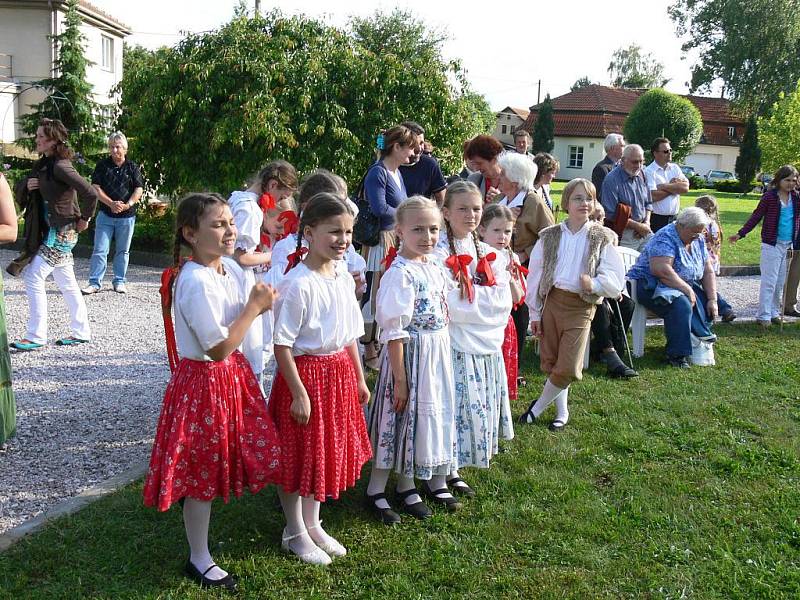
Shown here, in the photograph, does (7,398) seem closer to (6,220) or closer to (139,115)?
(6,220)

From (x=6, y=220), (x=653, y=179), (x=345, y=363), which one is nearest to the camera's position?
(x=345, y=363)

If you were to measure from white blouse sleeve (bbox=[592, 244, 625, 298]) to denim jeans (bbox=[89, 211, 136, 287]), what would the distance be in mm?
6669

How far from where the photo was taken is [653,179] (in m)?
10.4

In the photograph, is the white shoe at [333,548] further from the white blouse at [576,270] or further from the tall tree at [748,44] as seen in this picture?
the tall tree at [748,44]

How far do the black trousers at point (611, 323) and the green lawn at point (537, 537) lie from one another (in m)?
1.88

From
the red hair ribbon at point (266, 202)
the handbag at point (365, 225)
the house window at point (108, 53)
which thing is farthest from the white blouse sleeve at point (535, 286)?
the house window at point (108, 53)

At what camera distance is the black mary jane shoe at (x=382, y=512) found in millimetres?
4004

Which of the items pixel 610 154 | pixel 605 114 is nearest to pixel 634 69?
pixel 605 114

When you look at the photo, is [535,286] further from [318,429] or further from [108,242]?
[108,242]

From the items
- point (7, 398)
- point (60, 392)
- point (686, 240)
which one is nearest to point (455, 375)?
point (7, 398)

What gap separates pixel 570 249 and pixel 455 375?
1.80m

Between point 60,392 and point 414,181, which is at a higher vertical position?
point 414,181

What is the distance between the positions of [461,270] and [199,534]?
194 cm

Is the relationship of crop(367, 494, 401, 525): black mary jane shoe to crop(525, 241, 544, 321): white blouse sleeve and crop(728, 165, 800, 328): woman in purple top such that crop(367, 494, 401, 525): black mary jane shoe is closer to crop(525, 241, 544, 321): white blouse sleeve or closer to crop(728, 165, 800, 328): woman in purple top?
crop(525, 241, 544, 321): white blouse sleeve
